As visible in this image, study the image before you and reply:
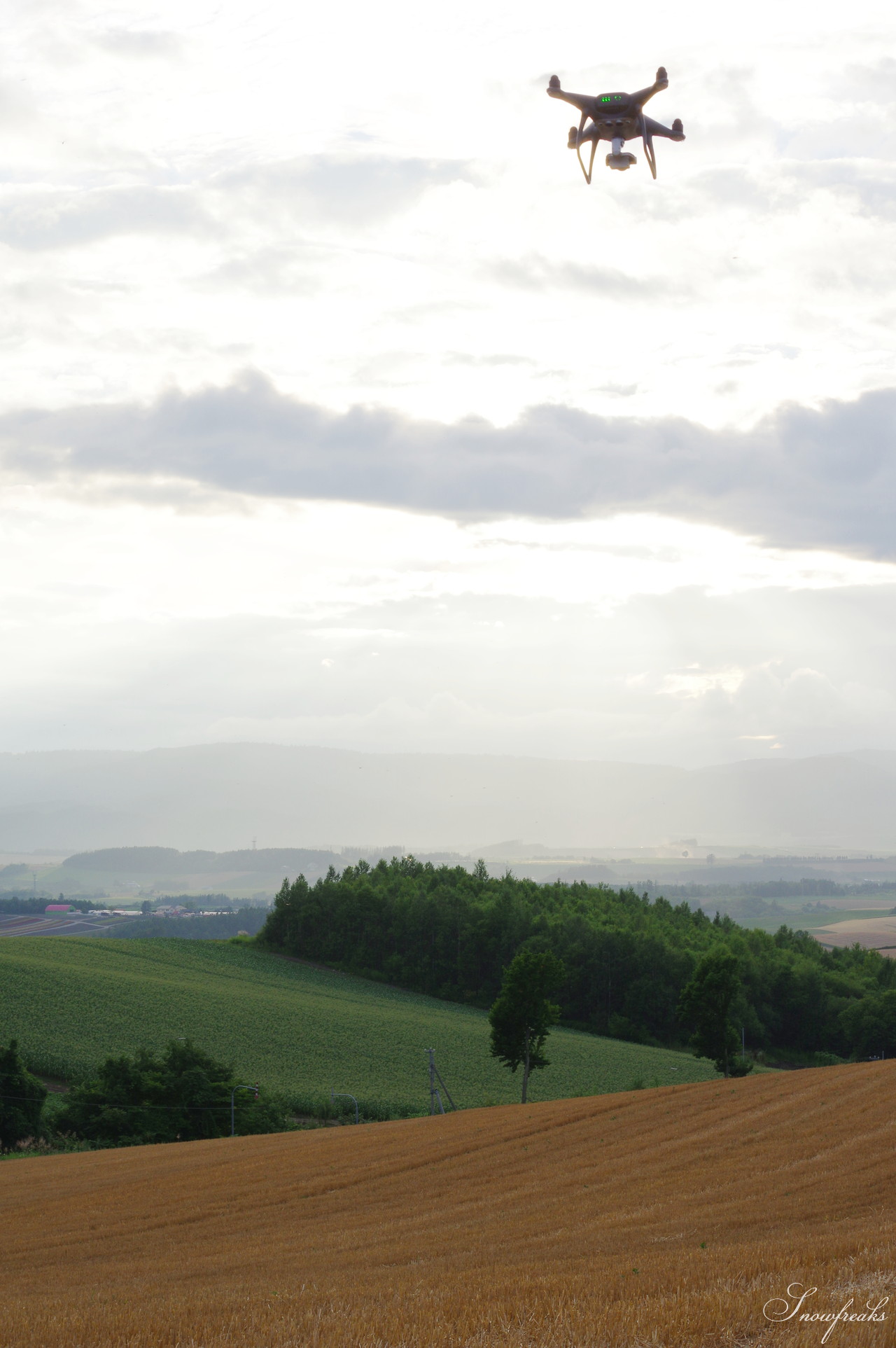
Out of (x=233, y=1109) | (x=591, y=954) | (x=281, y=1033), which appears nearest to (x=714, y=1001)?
(x=233, y=1109)

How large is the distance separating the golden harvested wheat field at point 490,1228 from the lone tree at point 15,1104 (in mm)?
7220

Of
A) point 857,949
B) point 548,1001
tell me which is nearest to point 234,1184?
point 548,1001

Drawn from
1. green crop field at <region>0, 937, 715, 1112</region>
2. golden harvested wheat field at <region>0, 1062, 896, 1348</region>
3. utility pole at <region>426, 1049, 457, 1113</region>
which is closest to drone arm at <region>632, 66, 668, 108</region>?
golden harvested wheat field at <region>0, 1062, 896, 1348</region>

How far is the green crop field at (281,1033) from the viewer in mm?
65688

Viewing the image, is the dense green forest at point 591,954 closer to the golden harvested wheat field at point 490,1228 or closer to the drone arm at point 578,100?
the golden harvested wheat field at point 490,1228

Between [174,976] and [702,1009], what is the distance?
2077 inches

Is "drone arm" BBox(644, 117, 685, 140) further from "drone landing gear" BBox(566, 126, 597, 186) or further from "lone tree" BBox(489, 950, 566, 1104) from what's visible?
"lone tree" BBox(489, 950, 566, 1104)

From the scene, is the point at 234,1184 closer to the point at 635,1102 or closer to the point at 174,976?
the point at 635,1102

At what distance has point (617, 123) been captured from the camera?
21906 millimetres

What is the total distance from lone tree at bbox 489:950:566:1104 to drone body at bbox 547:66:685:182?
4643 cm

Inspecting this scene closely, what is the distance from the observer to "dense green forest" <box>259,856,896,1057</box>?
10188 centimetres

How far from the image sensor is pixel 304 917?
11788 cm

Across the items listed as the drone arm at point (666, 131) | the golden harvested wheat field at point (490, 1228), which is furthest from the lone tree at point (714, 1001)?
the drone arm at point (666, 131)

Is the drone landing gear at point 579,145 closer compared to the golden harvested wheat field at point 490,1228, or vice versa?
the golden harvested wheat field at point 490,1228
